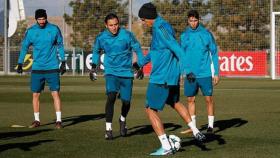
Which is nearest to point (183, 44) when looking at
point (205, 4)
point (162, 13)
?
point (205, 4)

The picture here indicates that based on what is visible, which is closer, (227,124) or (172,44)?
(172,44)

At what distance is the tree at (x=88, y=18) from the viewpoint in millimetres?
50688

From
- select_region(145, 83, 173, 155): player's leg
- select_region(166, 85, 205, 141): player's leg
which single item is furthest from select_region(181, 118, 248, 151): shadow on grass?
select_region(145, 83, 173, 155): player's leg

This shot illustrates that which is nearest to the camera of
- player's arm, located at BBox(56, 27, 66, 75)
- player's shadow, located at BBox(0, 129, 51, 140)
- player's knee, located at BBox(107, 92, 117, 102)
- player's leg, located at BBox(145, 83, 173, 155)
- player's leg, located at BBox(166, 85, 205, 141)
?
player's leg, located at BBox(145, 83, 173, 155)

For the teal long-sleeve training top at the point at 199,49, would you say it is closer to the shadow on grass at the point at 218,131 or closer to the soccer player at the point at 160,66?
the shadow on grass at the point at 218,131

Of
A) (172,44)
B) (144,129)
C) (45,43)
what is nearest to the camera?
(172,44)

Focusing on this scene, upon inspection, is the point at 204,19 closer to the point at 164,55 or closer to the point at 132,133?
the point at 132,133

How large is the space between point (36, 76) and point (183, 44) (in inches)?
122

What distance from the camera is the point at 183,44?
12.7 meters

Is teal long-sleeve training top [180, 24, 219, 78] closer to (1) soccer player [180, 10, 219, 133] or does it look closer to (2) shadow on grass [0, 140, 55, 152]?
(1) soccer player [180, 10, 219, 133]

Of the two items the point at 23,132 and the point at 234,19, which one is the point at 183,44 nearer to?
the point at 23,132

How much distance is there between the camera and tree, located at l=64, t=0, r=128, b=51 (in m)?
50.7

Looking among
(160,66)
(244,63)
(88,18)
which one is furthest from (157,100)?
(88,18)

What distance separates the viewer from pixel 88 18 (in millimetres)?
51312
